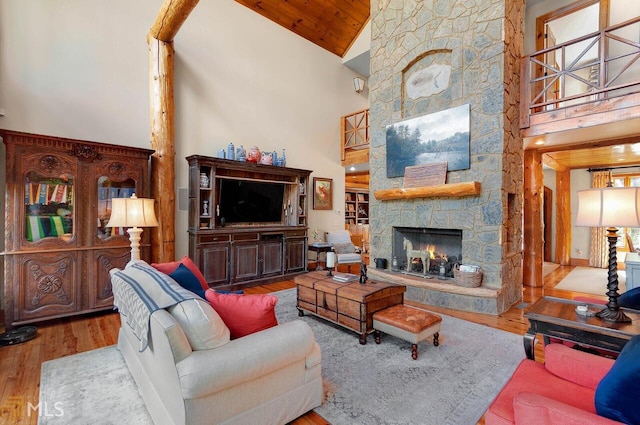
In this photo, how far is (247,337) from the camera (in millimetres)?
1730

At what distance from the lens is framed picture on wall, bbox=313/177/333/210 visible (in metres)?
6.93

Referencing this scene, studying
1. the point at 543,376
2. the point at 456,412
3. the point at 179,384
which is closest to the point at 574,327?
the point at 543,376

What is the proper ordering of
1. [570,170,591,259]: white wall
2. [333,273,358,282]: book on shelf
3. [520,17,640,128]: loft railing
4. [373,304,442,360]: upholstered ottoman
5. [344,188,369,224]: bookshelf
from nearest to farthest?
[373,304,442,360]: upholstered ottoman < [333,273,358,282]: book on shelf < [520,17,640,128]: loft railing < [570,170,591,259]: white wall < [344,188,369,224]: bookshelf

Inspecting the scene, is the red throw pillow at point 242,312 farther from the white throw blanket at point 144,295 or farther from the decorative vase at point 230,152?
the decorative vase at point 230,152

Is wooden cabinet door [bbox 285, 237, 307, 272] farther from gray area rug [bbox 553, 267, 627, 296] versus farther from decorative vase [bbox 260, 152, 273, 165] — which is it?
gray area rug [bbox 553, 267, 627, 296]

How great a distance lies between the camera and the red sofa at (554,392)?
111cm

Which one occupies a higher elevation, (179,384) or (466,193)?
(466,193)

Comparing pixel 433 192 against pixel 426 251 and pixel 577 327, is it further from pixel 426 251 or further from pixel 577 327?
pixel 577 327

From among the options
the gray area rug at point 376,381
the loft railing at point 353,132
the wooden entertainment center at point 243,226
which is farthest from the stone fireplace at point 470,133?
the loft railing at point 353,132

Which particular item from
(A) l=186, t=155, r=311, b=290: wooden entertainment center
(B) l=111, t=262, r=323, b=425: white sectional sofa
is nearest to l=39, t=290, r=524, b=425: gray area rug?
(B) l=111, t=262, r=323, b=425: white sectional sofa

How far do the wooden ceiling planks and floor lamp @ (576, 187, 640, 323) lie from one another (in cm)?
619

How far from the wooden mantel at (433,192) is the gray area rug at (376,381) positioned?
73.7 inches

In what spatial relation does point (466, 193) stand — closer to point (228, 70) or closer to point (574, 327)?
point (574, 327)

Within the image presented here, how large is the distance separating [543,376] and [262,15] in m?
6.96
